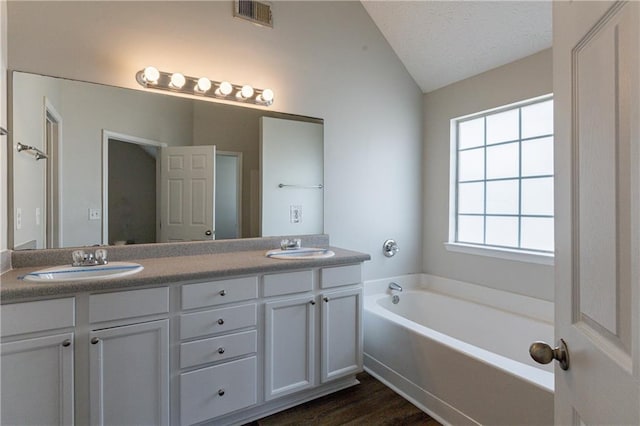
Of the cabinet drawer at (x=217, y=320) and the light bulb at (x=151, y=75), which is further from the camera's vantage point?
the light bulb at (x=151, y=75)

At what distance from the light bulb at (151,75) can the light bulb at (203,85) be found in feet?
0.78

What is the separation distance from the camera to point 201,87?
2102 millimetres

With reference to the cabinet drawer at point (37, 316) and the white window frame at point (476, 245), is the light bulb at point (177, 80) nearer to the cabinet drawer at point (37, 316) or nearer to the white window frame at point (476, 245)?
the cabinet drawer at point (37, 316)

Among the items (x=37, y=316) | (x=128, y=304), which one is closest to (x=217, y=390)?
(x=128, y=304)

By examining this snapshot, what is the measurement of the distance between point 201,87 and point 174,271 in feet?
3.99

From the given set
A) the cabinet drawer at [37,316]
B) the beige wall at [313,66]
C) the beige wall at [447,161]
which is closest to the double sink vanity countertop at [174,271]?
the cabinet drawer at [37,316]

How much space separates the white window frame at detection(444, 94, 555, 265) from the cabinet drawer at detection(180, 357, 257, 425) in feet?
6.47

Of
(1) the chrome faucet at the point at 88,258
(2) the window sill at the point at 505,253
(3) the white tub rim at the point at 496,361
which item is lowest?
(3) the white tub rim at the point at 496,361

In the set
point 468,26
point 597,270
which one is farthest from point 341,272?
point 468,26

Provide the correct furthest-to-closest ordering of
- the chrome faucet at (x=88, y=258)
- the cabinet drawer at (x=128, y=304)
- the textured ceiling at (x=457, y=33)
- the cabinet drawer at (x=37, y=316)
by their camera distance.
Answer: the textured ceiling at (x=457, y=33)
the chrome faucet at (x=88, y=258)
the cabinet drawer at (x=128, y=304)
the cabinet drawer at (x=37, y=316)

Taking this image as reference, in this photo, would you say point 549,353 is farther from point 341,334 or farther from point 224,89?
point 224,89

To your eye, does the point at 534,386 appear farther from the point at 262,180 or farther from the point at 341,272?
the point at 262,180

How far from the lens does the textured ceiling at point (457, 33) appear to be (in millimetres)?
2172

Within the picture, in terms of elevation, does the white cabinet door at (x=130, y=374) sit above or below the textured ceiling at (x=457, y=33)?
below
